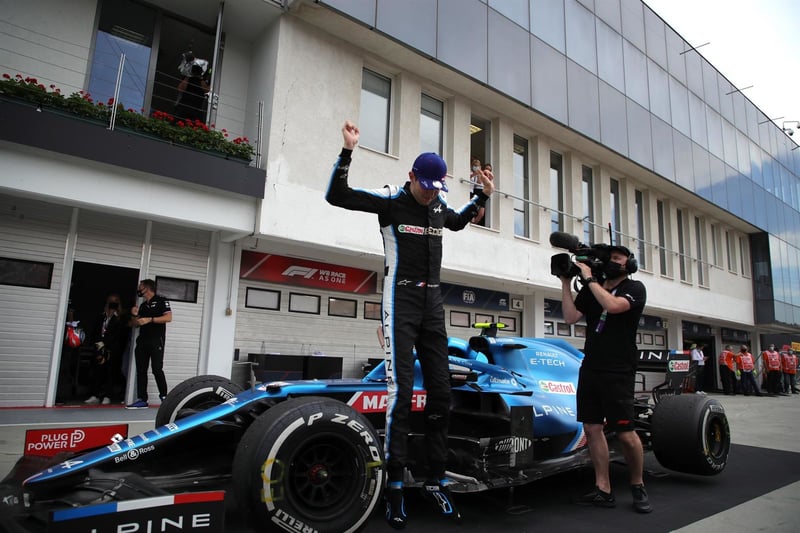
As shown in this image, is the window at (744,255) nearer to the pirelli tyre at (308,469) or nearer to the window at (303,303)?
the window at (303,303)

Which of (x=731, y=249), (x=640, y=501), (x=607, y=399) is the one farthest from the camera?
(x=731, y=249)

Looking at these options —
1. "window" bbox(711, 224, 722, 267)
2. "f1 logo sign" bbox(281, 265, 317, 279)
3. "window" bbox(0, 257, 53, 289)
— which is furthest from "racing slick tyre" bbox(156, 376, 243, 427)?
"window" bbox(711, 224, 722, 267)

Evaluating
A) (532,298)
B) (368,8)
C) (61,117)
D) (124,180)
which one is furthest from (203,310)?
(532,298)

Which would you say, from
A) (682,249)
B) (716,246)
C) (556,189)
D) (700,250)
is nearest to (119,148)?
(556,189)

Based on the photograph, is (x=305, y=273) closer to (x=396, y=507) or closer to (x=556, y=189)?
(x=396, y=507)

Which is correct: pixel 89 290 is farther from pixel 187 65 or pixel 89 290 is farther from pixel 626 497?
pixel 626 497

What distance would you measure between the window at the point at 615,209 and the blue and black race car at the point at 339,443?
42.0 ft

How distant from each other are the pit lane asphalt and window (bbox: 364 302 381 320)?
4705mm

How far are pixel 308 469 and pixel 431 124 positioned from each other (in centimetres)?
1032

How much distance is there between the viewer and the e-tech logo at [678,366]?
15.8 ft

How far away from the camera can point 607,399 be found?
3.58 meters

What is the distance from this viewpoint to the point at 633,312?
147 inches

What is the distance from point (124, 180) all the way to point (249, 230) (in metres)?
1.90

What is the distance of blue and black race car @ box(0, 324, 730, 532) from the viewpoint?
221 centimetres
